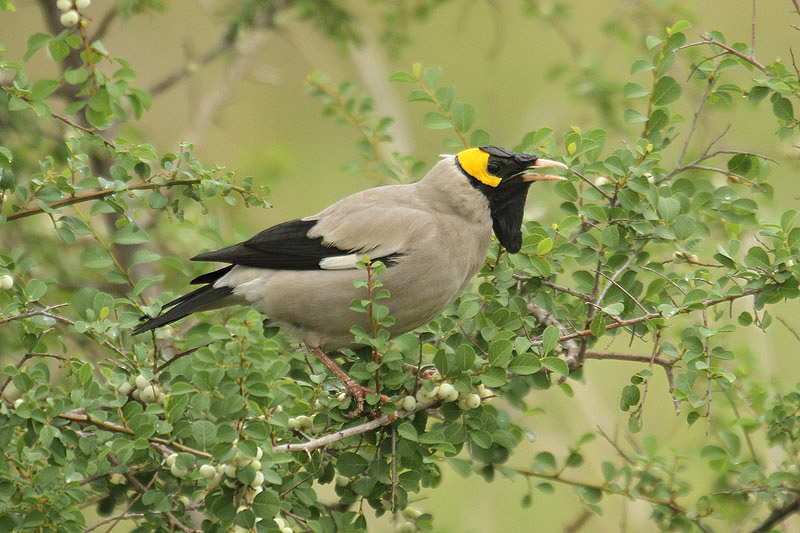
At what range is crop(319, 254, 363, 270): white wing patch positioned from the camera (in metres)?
3.40

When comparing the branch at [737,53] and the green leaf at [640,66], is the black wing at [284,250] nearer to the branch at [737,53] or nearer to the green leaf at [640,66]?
the green leaf at [640,66]

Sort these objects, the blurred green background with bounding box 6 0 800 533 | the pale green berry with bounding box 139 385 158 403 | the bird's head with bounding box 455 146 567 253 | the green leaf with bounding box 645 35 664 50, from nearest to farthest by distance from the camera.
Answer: the pale green berry with bounding box 139 385 158 403, the green leaf with bounding box 645 35 664 50, the bird's head with bounding box 455 146 567 253, the blurred green background with bounding box 6 0 800 533

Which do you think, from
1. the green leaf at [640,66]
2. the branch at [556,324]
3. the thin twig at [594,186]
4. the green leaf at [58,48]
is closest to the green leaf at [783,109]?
the green leaf at [640,66]

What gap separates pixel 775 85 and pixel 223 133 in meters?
6.32

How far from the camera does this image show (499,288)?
119 inches

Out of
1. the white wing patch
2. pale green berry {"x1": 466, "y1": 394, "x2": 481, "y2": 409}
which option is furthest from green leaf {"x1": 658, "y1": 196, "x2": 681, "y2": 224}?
the white wing patch

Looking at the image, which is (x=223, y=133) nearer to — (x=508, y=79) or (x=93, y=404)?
(x=508, y=79)

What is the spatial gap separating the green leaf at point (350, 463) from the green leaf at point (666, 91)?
5.10ft

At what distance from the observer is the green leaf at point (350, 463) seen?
8.75 feet

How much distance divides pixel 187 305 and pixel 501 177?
4.21 ft

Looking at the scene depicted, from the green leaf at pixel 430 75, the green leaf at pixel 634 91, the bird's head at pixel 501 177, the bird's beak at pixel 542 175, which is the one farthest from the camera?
the bird's head at pixel 501 177

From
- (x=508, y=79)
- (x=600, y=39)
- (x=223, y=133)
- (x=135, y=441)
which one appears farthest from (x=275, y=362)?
(x=600, y=39)

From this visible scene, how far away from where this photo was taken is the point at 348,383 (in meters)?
2.99

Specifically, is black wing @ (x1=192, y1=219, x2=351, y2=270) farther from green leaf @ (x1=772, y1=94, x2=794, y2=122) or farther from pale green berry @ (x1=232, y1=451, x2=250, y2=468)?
green leaf @ (x1=772, y1=94, x2=794, y2=122)
